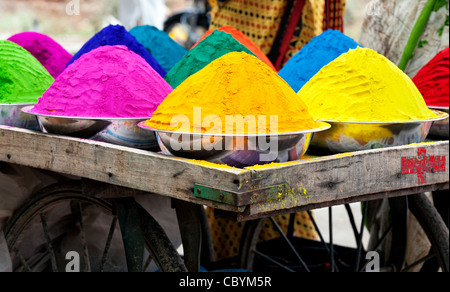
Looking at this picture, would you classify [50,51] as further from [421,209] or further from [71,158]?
[421,209]

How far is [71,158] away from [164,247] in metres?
0.29

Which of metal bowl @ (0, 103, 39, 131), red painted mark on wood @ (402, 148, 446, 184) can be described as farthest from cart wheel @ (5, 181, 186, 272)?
red painted mark on wood @ (402, 148, 446, 184)

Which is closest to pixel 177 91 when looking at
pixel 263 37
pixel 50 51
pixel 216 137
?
pixel 216 137

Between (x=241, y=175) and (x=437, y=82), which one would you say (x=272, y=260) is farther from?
(x=241, y=175)

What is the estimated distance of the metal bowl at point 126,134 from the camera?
43.1 inches

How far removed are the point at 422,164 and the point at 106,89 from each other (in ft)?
2.25

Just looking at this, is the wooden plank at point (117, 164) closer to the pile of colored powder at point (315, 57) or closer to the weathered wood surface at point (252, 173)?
the weathered wood surface at point (252, 173)

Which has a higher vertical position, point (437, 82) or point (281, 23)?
point (281, 23)

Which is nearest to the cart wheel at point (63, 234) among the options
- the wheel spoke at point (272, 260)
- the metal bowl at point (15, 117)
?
the metal bowl at point (15, 117)

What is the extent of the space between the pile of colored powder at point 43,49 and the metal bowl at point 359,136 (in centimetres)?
90

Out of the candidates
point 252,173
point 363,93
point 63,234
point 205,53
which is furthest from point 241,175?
point 63,234

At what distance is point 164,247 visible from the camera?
1211 mm

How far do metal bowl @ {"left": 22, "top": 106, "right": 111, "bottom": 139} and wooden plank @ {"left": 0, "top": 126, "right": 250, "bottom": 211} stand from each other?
0.07ft

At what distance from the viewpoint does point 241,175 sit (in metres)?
0.82
